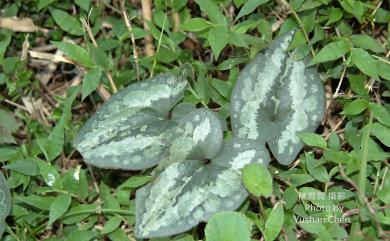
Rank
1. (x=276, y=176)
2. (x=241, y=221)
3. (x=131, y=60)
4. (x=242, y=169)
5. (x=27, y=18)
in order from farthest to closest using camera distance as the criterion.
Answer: (x=27, y=18), (x=131, y=60), (x=276, y=176), (x=242, y=169), (x=241, y=221)

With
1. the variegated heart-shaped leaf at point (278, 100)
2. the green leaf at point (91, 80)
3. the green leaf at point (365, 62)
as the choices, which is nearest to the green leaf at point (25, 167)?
the green leaf at point (91, 80)

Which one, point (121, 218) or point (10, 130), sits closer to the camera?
point (121, 218)

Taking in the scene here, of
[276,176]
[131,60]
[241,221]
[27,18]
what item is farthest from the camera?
[27,18]

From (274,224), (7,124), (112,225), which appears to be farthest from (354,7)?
(7,124)

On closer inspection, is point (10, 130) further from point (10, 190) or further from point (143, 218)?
point (143, 218)

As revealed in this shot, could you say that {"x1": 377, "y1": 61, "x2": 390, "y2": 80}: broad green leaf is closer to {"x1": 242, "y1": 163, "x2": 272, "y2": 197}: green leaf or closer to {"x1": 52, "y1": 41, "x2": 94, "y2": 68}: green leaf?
{"x1": 242, "y1": 163, "x2": 272, "y2": 197}: green leaf

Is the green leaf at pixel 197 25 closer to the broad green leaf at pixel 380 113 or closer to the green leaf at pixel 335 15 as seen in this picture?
the green leaf at pixel 335 15

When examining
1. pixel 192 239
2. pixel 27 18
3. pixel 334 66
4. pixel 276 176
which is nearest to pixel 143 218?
pixel 192 239

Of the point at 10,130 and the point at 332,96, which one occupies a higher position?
the point at 332,96
